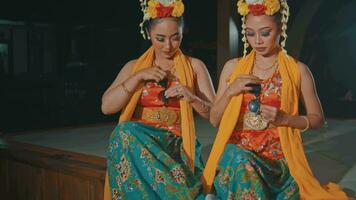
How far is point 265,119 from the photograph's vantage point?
6.20ft

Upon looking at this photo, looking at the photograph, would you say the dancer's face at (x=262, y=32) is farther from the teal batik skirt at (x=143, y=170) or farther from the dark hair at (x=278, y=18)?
the teal batik skirt at (x=143, y=170)

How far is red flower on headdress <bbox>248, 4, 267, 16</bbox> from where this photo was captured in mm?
1876

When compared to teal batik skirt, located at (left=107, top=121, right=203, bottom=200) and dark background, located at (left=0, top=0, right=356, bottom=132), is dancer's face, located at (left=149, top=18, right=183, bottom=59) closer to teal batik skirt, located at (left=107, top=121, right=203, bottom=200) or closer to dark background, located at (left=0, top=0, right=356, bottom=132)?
teal batik skirt, located at (left=107, top=121, right=203, bottom=200)

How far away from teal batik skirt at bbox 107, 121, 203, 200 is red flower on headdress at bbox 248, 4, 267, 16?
2.48 feet

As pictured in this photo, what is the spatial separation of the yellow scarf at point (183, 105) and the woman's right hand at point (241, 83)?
325mm

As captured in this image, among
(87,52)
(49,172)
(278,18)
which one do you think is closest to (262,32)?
(278,18)

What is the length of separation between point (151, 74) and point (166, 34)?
0.22 meters

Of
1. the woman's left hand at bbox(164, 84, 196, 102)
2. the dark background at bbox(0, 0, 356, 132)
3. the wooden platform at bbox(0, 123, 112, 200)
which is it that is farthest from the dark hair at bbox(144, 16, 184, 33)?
the dark background at bbox(0, 0, 356, 132)

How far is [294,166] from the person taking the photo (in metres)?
1.89

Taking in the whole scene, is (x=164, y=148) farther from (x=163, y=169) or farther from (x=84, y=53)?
(x=84, y=53)

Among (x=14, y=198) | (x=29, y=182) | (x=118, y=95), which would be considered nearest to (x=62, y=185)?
(x=29, y=182)

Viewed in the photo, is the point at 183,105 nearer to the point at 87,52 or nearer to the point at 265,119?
the point at 265,119

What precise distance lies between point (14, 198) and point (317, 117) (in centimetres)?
250

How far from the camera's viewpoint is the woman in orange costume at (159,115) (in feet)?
6.47
